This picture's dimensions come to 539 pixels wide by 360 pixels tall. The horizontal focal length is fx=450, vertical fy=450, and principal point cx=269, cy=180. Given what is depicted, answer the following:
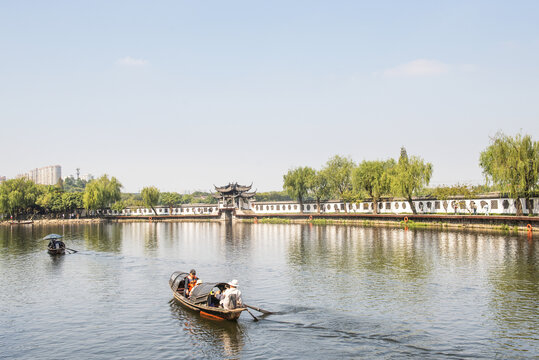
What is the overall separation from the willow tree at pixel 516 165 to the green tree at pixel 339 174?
116ft

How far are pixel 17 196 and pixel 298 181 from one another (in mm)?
67583

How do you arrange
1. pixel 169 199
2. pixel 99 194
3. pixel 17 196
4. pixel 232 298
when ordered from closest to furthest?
→ pixel 232 298 < pixel 99 194 < pixel 17 196 < pixel 169 199

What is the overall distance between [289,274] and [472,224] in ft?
115

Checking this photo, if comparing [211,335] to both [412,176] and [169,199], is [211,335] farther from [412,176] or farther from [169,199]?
[169,199]

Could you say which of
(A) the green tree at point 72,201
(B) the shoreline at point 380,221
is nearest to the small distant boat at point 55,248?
(B) the shoreline at point 380,221

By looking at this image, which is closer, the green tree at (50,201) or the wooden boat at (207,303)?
the wooden boat at (207,303)

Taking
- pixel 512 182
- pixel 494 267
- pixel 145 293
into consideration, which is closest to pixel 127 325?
pixel 145 293

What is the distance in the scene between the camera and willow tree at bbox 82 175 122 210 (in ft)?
343

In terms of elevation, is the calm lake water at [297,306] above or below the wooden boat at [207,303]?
below

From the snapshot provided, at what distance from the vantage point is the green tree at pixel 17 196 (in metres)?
105

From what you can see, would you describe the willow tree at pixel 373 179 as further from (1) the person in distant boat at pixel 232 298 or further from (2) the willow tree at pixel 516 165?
(1) the person in distant boat at pixel 232 298

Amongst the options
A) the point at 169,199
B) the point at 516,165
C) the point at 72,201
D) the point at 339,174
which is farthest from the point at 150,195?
the point at 516,165

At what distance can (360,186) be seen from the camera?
7475cm

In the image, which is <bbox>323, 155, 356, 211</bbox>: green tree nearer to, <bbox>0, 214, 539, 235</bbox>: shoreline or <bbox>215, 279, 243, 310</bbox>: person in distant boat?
<bbox>0, 214, 539, 235</bbox>: shoreline
